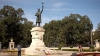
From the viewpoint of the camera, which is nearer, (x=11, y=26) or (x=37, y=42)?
(x=37, y=42)

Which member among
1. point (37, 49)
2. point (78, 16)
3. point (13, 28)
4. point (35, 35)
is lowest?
point (37, 49)

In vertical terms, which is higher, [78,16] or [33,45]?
[78,16]

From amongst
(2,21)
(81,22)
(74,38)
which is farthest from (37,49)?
(81,22)

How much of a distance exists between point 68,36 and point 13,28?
26.5 meters

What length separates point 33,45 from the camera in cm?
2677

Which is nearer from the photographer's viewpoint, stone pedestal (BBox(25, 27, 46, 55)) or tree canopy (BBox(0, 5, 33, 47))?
stone pedestal (BBox(25, 27, 46, 55))

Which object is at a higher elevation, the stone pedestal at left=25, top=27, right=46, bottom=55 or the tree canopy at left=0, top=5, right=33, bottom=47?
the tree canopy at left=0, top=5, right=33, bottom=47

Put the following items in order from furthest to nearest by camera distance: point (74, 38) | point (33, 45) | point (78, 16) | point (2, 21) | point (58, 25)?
1. point (58, 25)
2. point (78, 16)
3. point (74, 38)
4. point (2, 21)
5. point (33, 45)

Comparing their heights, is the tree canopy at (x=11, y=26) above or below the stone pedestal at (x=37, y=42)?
above

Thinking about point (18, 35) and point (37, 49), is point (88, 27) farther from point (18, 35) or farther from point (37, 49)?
point (37, 49)

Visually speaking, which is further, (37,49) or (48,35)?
(48,35)

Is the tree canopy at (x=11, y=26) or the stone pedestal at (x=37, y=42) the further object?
the tree canopy at (x=11, y=26)

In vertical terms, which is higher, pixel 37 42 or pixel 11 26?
pixel 11 26

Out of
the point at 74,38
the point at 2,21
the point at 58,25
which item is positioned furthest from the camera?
the point at 58,25
